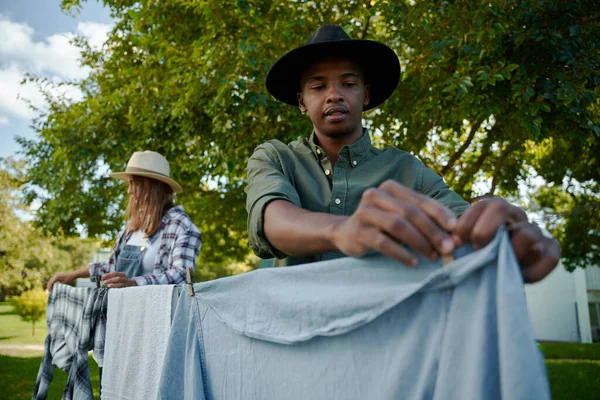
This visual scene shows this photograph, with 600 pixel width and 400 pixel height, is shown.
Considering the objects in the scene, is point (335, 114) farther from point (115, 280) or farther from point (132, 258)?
point (132, 258)

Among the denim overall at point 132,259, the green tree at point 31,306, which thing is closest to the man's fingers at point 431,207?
the denim overall at point 132,259

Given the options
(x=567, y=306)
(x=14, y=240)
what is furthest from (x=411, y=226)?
(x=14, y=240)

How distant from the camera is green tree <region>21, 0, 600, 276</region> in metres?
5.10

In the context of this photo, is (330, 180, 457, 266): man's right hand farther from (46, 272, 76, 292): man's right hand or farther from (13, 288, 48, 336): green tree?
(13, 288, 48, 336): green tree

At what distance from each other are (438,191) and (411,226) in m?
0.81

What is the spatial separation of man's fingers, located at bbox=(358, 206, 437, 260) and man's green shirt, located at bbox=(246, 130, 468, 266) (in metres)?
0.63

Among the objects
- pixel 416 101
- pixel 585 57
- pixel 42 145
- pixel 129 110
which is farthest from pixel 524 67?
pixel 42 145

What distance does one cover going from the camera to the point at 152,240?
12.0ft

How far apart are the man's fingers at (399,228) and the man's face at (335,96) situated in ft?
2.93

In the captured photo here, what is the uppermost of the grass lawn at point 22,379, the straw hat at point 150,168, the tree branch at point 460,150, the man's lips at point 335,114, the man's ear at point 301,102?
the tree branch at point 460,150

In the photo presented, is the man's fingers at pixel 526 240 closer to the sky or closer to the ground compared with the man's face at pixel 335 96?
closer to the ground

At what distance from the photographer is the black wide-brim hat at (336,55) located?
180 cm

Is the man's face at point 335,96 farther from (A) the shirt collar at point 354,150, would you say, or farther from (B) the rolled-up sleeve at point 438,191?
(B) the rolled-up sleeve at point 438,191

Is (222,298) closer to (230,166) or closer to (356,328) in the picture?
(356,328)
